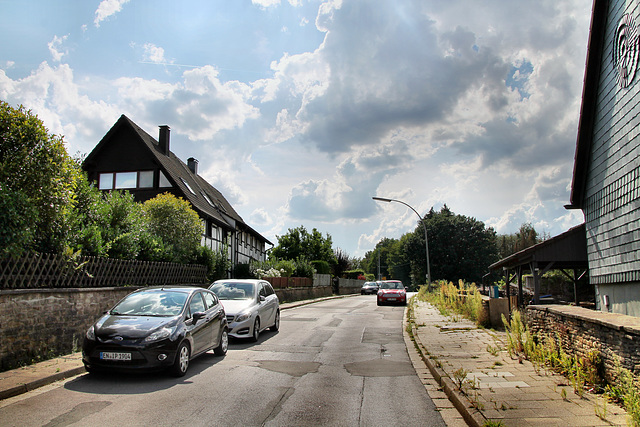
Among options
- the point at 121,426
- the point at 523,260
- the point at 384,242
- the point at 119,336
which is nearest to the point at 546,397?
the point at 121,426

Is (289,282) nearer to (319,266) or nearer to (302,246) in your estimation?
(319,266)

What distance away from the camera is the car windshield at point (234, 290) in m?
13.3

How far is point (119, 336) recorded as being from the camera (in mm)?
7594

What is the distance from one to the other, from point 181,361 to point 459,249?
183 ft

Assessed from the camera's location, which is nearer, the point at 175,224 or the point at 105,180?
the point at 175,224

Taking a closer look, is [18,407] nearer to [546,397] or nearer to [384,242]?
[546,397]

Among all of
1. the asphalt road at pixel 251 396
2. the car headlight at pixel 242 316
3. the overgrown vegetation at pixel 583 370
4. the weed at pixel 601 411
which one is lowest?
the asphalt road at pixel 251 396

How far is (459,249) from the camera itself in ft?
196

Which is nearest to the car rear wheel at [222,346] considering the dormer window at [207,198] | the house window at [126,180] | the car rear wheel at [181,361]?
the car rear wheel at [181,361]

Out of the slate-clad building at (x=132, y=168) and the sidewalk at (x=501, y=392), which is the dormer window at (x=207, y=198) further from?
the sidewalk at (x=501, y=392)

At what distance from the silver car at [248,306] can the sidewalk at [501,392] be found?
4.28 metres

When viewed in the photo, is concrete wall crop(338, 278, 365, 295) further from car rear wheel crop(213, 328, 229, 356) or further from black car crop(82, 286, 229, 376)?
black car crop(82, 286, 229, 376)

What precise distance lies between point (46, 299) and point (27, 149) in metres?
3.03

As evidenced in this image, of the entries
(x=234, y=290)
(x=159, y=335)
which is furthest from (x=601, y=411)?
(x=234, y=290)
